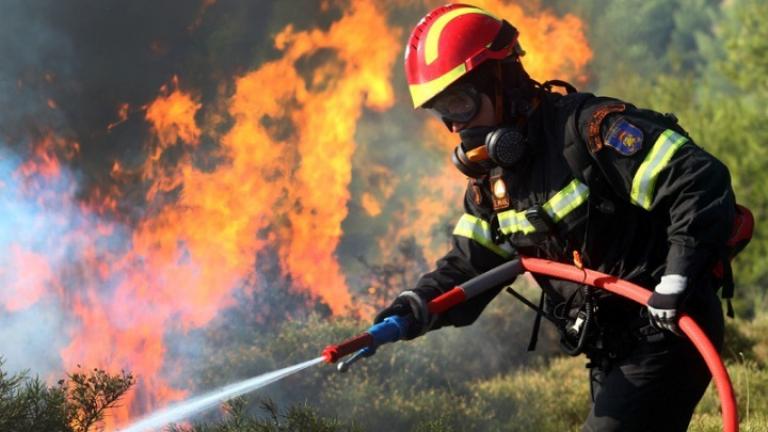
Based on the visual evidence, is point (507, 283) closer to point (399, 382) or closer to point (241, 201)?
point (399, 382)

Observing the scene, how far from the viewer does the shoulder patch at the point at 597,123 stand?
3193mm

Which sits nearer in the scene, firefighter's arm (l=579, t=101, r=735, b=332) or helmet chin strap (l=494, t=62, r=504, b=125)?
firefighter's arm (l=579, t=101, r=735, b=332)

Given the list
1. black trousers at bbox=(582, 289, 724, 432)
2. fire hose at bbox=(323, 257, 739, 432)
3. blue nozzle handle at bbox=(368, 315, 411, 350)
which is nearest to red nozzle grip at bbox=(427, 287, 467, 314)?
fire hose at bbox=(323, 257, 739, 432)

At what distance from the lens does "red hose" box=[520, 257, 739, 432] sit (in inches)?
115

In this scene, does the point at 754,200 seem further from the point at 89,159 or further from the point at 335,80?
the point at 89,159

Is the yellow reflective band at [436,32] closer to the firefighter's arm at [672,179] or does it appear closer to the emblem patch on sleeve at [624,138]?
the firefighter's arm at [672,179]

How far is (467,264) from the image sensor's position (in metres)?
3.92

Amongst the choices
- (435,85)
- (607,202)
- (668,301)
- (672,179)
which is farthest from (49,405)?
(672,179)

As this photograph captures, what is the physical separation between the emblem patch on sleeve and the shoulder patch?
1.3 inches

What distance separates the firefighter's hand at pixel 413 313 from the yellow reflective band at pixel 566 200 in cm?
65

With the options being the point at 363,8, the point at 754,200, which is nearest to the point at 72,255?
the point at 363,8

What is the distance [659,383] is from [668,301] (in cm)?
45

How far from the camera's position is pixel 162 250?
7305 millimetres

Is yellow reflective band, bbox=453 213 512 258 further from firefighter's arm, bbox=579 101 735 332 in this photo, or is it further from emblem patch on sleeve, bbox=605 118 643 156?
emblem patch on sleeve, bbox=605 118 643 156
